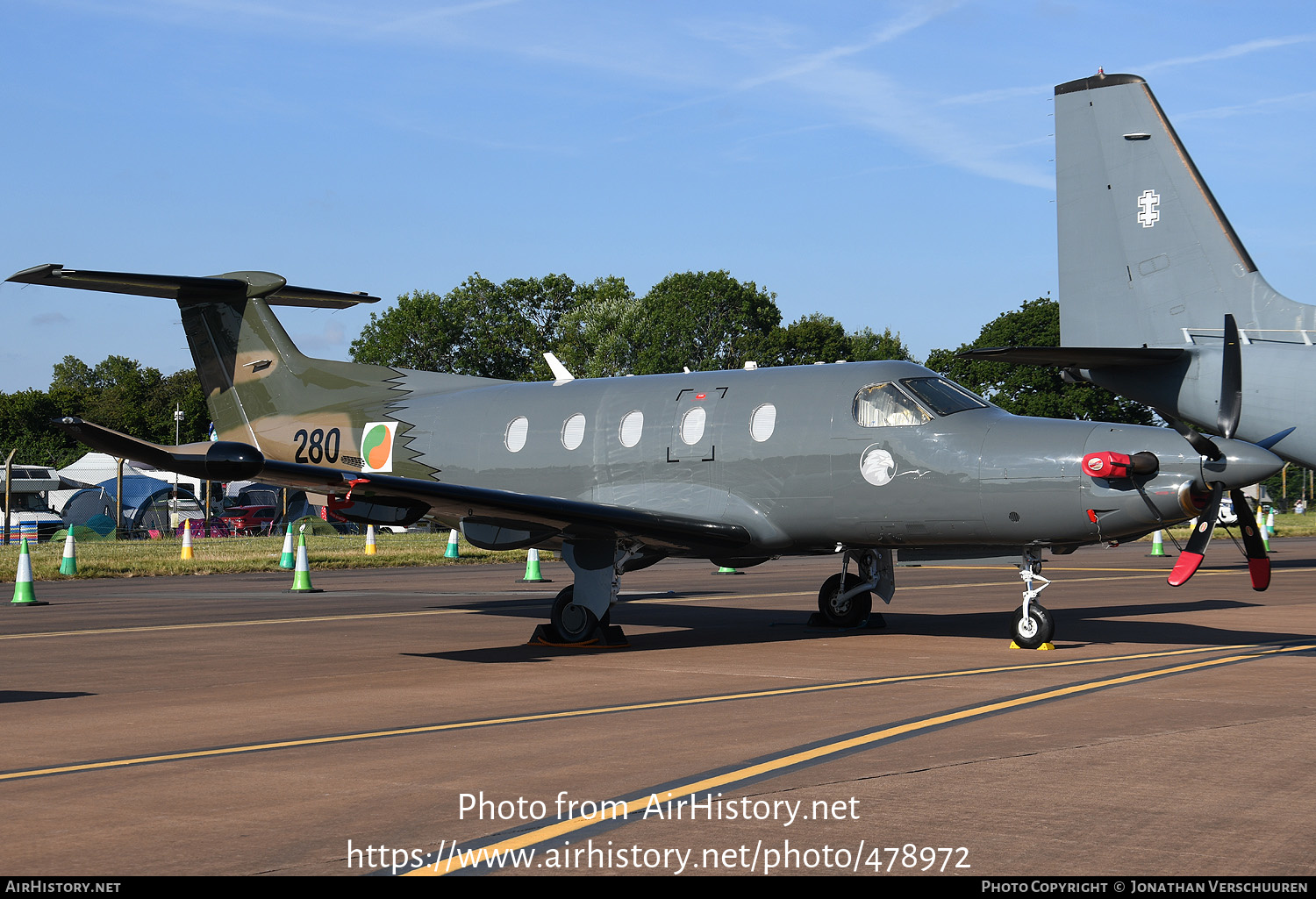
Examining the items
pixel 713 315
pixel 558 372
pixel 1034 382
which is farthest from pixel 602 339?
pixel 558 372

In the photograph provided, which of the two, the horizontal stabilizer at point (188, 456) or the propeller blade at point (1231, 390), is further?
the propeller blade at point (1231, 390)

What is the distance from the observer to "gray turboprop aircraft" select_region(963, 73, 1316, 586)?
75.5 feet

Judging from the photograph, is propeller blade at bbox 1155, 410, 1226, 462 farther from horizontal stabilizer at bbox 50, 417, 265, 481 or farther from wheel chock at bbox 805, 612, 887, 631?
horizontal stabilizer at bbox 50, 417, 265, 481

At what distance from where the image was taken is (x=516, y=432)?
16734 mm

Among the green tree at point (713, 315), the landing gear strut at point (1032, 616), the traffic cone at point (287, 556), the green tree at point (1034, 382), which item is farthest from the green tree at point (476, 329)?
the landing gear strut at point (1032, 616)

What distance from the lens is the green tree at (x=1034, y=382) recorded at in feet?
250

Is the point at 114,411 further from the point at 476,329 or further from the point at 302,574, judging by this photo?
the point at 302,574

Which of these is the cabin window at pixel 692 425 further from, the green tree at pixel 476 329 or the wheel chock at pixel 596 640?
the green tree at pixel 476 329

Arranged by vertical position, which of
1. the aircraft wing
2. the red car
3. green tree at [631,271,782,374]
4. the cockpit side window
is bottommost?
the red car

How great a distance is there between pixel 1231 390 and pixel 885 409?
353 centimetres

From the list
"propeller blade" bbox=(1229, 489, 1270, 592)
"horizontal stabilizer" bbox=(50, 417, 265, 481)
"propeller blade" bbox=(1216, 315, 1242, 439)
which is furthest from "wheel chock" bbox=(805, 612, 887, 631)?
"horizontal stabilizer" bbox=(50, 417, 265, 481)

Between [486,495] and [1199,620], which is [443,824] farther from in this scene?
[1199,620]

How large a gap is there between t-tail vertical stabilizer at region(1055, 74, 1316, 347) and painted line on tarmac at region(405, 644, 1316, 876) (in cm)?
1441

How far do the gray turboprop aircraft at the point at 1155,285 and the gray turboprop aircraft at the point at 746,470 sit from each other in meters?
9.25
